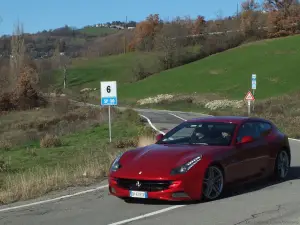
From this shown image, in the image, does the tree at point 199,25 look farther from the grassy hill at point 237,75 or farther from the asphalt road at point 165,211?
the asphalt road at point 165,211

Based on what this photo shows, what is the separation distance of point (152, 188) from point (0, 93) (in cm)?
5860

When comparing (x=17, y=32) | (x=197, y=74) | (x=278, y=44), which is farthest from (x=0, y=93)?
(x=278, y=44)

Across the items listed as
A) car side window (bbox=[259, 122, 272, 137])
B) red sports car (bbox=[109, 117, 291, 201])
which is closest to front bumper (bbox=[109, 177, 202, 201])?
red sports car (bbox=[109, 117, 291, 201])

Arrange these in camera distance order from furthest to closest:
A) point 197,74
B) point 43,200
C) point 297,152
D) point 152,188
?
point 197,74 < point 297,152 < point 43,200 < point 152,188

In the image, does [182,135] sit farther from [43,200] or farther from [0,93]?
[0,93]

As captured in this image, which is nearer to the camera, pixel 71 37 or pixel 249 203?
pixel 249 203

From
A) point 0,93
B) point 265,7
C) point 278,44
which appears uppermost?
point 265,7

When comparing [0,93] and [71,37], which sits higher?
[71,37]

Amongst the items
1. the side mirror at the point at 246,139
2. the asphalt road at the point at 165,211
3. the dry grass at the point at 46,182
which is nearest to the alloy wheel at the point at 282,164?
the asphalt road at the point at 165,211

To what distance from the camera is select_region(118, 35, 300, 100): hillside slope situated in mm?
65938

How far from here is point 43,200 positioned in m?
10.3

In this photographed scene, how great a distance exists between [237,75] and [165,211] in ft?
218

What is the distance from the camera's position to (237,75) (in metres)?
73.9

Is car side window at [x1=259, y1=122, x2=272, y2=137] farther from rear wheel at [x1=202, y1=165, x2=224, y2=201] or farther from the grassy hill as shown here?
the grassy hill
